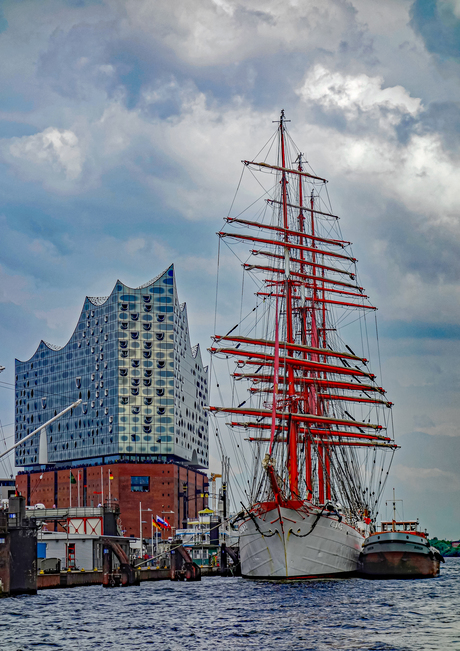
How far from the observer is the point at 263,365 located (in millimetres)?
81625

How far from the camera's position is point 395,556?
75.3m

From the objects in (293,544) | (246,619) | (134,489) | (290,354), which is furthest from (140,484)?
(246,619)

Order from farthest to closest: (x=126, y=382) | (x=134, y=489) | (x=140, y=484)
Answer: (x=126, y=382)
(x=140, y=484)
(x=134, y=489)

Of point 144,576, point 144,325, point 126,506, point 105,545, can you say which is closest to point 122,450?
point 126,506

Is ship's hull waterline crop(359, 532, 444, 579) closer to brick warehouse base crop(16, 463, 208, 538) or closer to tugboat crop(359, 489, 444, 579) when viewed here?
tugboat crop(359, 489, 444, 579)

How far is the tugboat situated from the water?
9130mm

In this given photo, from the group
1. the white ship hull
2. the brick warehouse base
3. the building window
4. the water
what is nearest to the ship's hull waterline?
the white ship hull

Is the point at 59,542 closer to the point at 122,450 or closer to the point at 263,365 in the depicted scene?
the point at 263,365

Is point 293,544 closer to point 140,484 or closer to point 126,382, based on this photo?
point 140,484

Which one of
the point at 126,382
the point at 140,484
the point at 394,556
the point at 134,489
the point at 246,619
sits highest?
the point at 126,382

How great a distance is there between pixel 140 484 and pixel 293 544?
100158 millimetres

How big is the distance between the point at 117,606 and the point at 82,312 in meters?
125

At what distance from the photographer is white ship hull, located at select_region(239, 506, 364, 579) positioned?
64.3 m

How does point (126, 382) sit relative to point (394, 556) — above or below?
above
